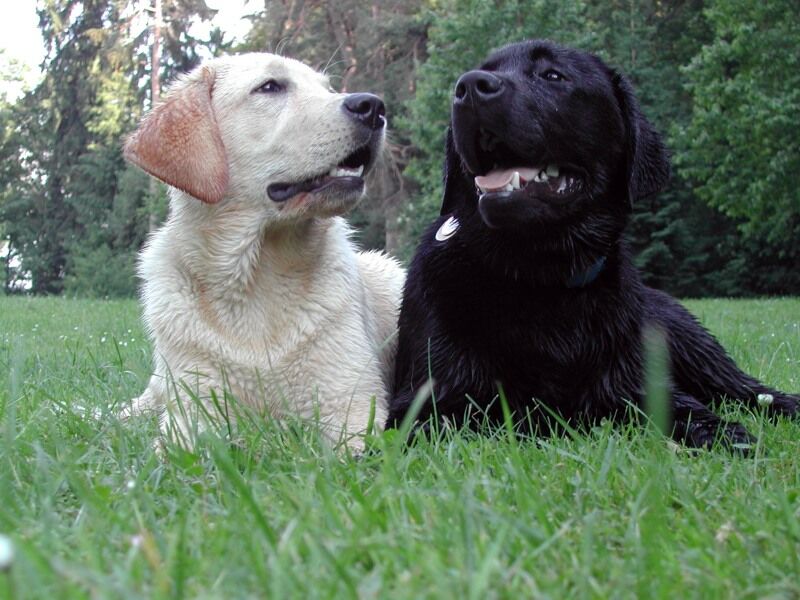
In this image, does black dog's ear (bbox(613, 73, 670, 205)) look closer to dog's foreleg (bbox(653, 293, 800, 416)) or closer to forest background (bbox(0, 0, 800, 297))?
dog's foreleg (bbox(653, 293, 800, 416))

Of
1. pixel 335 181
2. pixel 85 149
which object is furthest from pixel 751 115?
pixel 85 149

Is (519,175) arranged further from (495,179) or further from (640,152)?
(640,152)

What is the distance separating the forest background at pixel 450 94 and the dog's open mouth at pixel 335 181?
18.0 metres

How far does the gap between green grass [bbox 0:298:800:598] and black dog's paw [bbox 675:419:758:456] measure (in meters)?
0.10

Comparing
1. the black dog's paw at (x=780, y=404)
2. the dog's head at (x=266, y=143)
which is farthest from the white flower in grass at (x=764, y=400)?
the dog's head at (x=266, y=143)

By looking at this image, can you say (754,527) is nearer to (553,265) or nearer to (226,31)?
(553,265)

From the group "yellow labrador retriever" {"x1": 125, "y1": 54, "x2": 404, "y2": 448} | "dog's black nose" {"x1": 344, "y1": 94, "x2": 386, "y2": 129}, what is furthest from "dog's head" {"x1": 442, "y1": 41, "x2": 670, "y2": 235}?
"yellow labrador retriever" {"x1": 125, "y1": 54, "x2": 404, "y2": 448}

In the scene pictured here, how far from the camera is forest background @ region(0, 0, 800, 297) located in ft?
68.7

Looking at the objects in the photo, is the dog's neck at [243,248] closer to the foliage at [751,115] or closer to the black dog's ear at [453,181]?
the black dog's ear at [453,181]

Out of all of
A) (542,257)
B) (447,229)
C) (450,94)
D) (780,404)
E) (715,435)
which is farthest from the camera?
(450,94)

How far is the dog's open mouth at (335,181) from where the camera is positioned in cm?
366

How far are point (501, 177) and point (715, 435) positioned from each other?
4.10 ft

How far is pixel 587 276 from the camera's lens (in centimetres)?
355

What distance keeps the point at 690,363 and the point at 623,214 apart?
102 centimetres
